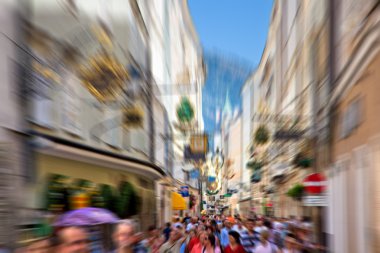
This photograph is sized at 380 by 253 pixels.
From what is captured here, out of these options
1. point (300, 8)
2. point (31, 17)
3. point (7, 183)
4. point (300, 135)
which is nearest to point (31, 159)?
point (7, 183)

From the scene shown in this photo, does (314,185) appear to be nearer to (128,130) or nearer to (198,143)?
(128,130)

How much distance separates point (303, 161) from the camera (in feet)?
62.4

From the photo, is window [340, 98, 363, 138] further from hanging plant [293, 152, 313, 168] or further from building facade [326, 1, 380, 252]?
hanging plant [293, 152, 313, 168]

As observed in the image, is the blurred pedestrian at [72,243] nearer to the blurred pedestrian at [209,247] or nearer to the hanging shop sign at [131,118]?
the blurred pedestrian at [209,247]

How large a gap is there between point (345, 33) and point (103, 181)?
26.4 ft

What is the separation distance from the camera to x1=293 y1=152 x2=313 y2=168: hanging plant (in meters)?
18.8

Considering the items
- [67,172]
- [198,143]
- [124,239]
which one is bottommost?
[124,239]

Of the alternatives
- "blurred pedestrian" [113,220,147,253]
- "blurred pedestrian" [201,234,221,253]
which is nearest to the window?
"blurred pedestrian" [201,234,221,253]

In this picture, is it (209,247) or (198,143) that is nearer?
(209,247)

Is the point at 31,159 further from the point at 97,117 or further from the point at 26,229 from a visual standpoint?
the point at 97,117

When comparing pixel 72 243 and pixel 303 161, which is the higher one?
pixel 303 161

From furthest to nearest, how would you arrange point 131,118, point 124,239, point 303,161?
point 303,161 < point 131,118 < point 124,239

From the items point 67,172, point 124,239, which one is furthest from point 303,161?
point 124,239

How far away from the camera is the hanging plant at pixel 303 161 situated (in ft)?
61.7
